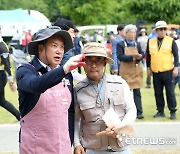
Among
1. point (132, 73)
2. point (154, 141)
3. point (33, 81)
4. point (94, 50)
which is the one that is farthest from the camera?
point (132, 73)

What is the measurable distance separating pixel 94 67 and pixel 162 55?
19.7 feet

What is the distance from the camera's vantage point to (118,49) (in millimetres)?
9969

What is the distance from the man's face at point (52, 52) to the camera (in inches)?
143

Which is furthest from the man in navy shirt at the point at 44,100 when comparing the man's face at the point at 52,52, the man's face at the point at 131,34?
the man's face at the point at 131,34

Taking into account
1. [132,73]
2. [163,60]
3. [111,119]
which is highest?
[111,119]

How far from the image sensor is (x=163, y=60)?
9.92m

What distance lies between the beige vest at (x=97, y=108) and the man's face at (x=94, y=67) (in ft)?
0.29

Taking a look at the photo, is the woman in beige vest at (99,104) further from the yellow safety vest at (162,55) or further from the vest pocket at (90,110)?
the yellow safety vest at (162,55)

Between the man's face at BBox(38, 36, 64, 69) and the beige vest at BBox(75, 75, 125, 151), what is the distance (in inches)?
22.1

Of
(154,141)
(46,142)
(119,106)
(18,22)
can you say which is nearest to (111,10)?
(18,22)

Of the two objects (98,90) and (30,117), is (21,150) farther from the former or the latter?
A: (98,90)

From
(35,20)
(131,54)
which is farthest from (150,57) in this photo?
(35,20)

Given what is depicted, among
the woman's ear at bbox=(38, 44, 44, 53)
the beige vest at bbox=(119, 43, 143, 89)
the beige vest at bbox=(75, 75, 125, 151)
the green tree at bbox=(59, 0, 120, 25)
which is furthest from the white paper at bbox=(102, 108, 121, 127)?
the green tree at bbox=(59, 0, 120, 25)

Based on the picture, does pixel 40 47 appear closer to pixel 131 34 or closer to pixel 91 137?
pixel 91 137
